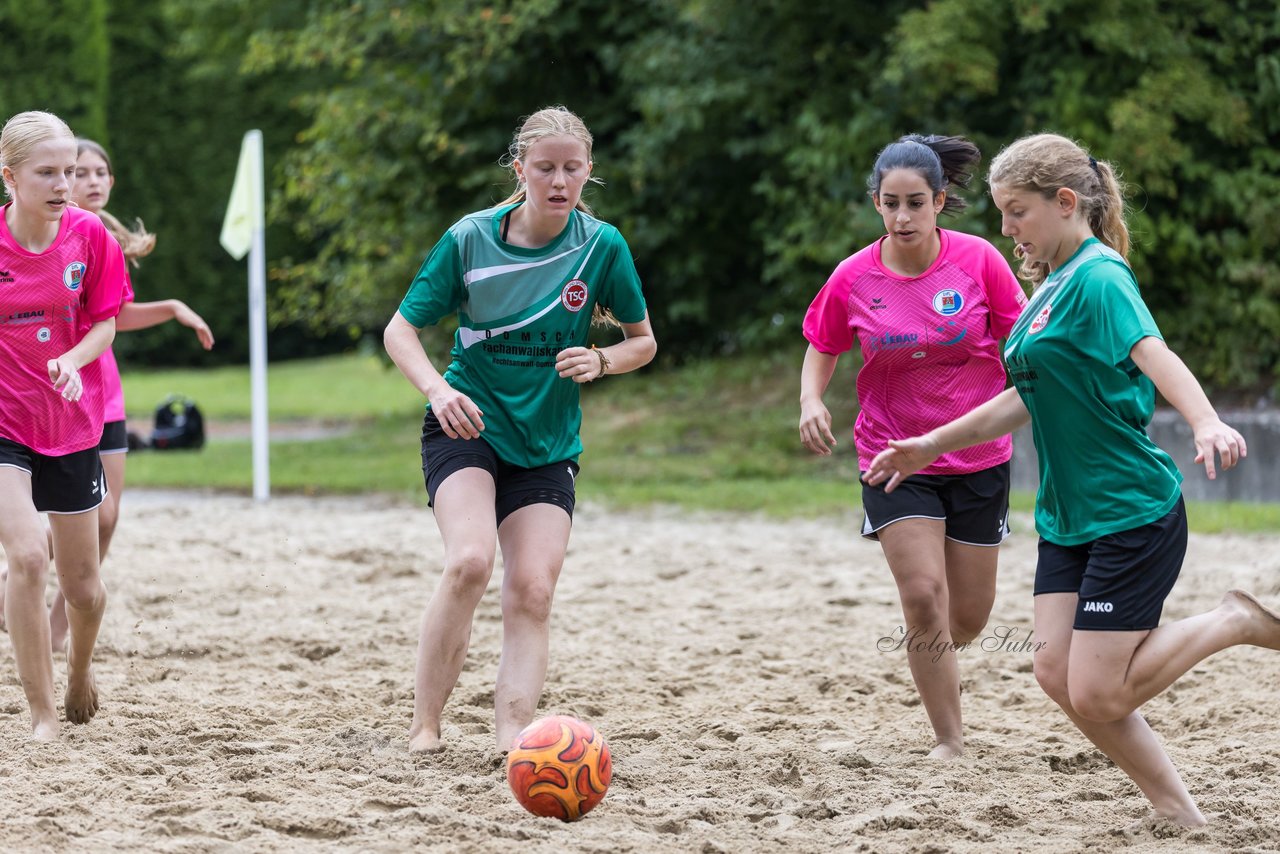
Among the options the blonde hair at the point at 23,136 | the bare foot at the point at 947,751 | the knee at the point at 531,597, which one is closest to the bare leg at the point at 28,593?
the blonde hair at the point at 23,136

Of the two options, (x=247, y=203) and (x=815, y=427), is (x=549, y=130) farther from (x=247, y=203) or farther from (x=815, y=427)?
(x=247, y=203)

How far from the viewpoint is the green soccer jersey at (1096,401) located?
381 centimetres

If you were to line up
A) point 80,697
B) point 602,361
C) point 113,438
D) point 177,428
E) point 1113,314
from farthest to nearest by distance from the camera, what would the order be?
point 177,428
point 113,438
point 80,697
point 602,361
point 1113,314

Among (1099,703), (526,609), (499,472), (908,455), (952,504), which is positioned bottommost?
(1099,703)

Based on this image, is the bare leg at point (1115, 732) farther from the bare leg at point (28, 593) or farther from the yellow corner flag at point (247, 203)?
the yellow corner flag at point (247, 203)

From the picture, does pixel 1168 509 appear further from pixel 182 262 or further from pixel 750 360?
pixel 182 262

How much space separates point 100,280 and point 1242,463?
8.67 meters

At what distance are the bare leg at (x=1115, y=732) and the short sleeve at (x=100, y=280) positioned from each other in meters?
3.11

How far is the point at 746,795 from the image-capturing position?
443 cm

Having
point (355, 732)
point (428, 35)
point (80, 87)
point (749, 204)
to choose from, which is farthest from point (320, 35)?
point (355, 732)

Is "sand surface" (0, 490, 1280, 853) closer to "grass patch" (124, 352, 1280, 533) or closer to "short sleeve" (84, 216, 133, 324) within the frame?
"short sleeve" (84, 216, 133, 324)

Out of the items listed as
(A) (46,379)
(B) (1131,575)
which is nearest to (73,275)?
(A) (46,379)

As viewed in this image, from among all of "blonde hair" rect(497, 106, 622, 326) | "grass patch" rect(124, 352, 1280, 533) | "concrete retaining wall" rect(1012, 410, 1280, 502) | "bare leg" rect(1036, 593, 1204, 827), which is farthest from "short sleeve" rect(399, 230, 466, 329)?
"concrete retaining wall" rect(1012, 410, 1280, 502)

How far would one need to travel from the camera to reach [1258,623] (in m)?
4.00
